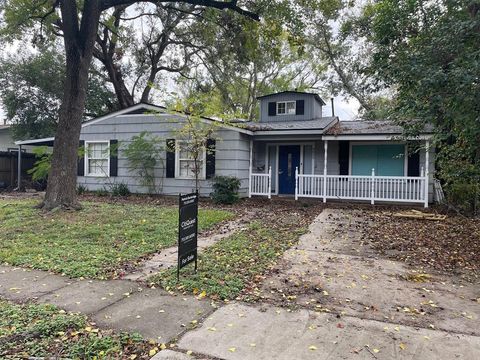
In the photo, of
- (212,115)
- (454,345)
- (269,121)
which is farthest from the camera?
(269,121)

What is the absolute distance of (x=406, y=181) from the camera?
38.0ft

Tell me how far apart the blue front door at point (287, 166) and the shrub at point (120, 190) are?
606 centimetres

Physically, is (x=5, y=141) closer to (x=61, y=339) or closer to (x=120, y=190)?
(x=120, y=190)

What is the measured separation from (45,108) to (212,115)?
1334 centimetres

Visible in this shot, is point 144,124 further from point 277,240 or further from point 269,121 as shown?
point 277,240

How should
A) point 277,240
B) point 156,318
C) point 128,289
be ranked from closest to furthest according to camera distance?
point 156,318, point 128,289, point 277,240

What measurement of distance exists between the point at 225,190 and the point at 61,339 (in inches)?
355

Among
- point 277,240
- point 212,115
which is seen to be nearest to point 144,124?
point 212,115

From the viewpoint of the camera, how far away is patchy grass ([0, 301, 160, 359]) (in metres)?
2.81

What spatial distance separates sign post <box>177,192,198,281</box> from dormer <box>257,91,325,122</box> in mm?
12024

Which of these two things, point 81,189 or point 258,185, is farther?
point 81,189

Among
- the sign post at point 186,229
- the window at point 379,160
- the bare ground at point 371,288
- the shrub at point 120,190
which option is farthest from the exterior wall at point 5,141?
the bare ground at point 371,288

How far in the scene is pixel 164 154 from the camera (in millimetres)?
13812

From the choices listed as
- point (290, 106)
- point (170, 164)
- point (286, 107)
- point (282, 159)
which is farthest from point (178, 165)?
point (290, 106)
